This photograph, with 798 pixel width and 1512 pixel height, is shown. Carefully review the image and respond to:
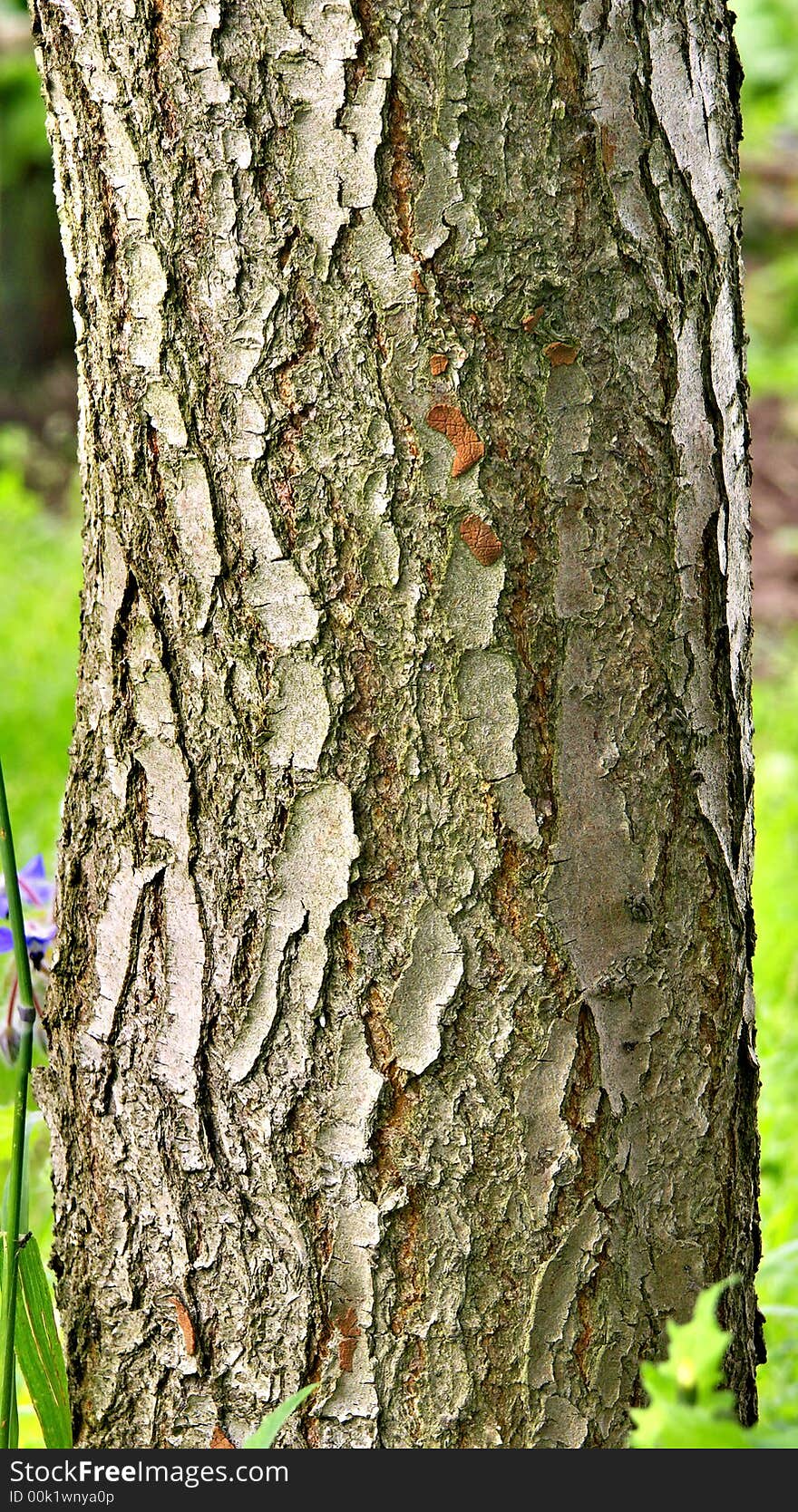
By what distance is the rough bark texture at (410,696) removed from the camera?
107 cm

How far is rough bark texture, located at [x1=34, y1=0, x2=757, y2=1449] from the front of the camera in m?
1.07

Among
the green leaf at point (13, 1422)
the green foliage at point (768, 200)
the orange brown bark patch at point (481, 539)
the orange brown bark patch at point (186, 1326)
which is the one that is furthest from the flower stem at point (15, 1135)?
the green foliage at point (768, 200)

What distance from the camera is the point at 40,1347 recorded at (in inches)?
48.4

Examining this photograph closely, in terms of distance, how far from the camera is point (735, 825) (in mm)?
1261

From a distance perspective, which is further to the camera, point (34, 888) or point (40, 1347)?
point (34, 888)

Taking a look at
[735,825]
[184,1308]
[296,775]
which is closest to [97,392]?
[296,775]

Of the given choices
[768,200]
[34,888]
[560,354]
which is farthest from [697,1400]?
[768,200]

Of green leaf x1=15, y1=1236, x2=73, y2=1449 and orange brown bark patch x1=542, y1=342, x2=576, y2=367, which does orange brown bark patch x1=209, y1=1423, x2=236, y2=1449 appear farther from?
orange brown bark patch x1=542, y1=342, x2=576, y2=367

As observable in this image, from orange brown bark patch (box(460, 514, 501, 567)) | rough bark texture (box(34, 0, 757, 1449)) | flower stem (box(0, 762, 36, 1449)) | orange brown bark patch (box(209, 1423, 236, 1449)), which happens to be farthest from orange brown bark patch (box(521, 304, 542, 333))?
orange brown bark patch (box(209, 1423, 236, 1449))

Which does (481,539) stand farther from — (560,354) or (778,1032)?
(778,1032)

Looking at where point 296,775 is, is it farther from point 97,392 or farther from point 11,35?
point 11,35

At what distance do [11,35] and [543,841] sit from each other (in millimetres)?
7940

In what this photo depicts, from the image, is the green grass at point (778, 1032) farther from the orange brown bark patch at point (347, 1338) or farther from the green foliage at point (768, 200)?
the green foliage at point (768, 200)

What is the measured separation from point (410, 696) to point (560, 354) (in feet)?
0.98
